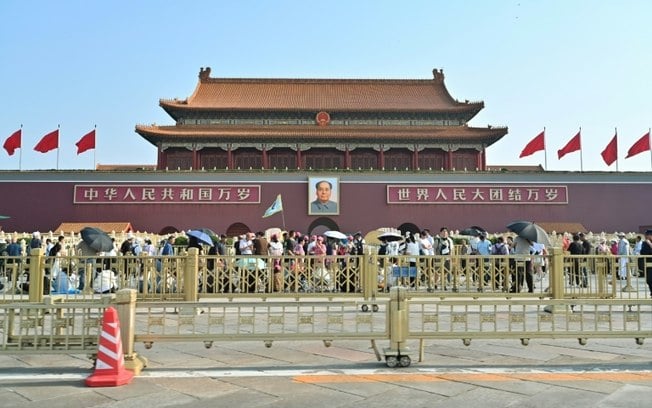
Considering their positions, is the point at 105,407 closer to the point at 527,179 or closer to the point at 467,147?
the point at 527,179

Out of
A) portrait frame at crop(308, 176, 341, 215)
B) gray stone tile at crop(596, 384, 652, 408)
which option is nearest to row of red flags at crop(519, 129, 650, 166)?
portrait frame at crop(308, 176, 341, 215)

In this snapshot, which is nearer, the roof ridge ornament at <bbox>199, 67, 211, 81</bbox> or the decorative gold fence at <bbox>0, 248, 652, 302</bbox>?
the decorative gold fence at <bbox>0, 248, 652, 302</bbox>

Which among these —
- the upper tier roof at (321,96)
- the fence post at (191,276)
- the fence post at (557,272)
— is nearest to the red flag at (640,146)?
the upper tier roof at (321,96)

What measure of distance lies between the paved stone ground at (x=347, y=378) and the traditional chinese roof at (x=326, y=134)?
20.5 meters

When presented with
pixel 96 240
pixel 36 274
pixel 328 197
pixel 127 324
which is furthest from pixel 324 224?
pixel 127 324

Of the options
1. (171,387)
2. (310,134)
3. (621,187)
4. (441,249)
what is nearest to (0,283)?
(171,387)

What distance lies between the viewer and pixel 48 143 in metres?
22.8

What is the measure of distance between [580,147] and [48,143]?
2161 cm

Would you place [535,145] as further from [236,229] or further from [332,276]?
[332,276]

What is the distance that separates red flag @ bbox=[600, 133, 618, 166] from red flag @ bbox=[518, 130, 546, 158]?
2606mm

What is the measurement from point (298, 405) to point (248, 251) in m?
7.38

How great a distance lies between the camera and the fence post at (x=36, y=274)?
6.25m

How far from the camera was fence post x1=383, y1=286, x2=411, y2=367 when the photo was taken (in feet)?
15.3

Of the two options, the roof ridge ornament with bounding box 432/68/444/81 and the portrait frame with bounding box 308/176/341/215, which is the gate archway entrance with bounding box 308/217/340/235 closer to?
the portrait frame with bounding box 308/176/341/215
